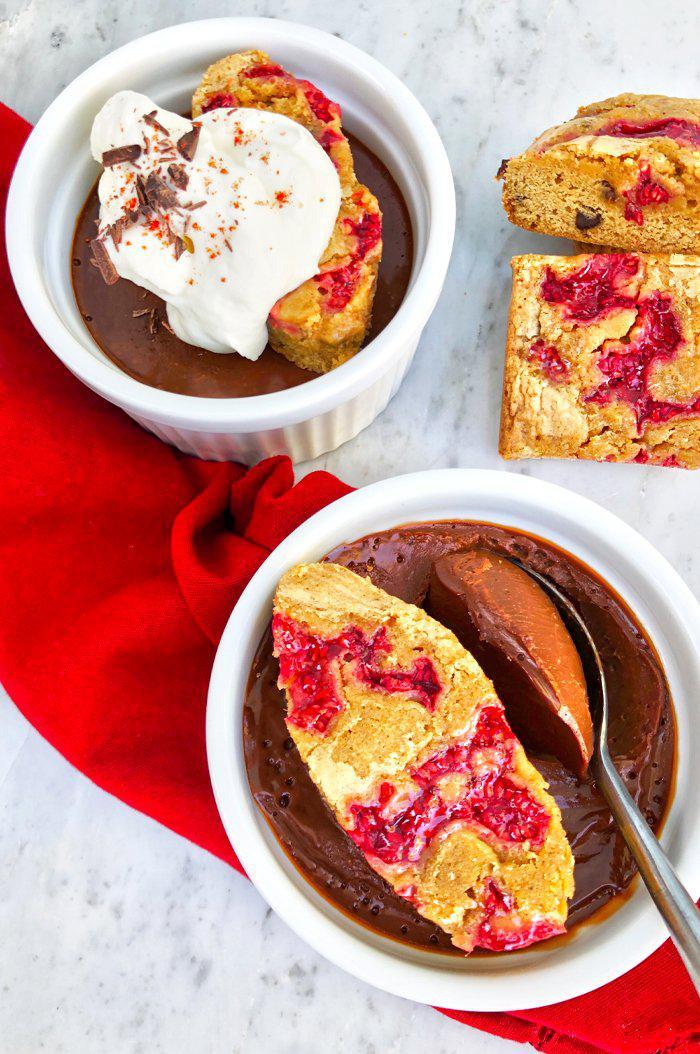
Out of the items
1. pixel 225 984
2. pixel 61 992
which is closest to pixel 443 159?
pixel 225 984

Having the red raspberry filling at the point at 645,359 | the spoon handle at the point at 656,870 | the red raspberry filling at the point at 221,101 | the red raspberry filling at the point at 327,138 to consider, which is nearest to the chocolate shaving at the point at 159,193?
the red raspberry filling at the point at 221,101

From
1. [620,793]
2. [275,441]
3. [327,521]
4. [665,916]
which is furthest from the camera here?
[275,441]

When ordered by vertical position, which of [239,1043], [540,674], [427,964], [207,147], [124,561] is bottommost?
[239,1043]

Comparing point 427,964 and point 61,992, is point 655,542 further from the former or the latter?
point 61,992

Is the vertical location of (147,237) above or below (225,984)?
above

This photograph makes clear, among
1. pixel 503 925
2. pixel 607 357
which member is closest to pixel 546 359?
pixel 607 357

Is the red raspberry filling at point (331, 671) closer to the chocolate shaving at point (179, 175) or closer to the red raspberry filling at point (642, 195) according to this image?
the chocolate shaving at point (179, 175)

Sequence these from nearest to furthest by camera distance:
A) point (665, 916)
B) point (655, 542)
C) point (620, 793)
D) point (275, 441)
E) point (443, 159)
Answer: point (665, 916), point (620, 793), point (443, 159), point (275, 441), point (655, 542)

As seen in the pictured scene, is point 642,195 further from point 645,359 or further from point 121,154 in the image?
point 121,154
